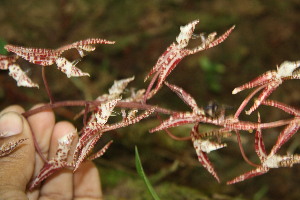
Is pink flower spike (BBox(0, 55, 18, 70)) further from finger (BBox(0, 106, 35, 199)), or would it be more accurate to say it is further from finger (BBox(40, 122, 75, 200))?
finger (BBox(40, 122, 75, 200))

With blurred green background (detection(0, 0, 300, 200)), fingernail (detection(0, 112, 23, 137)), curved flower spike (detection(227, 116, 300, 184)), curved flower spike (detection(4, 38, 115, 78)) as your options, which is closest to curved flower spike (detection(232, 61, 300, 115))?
curved flower spike (detection(227, 116, 300, 184))

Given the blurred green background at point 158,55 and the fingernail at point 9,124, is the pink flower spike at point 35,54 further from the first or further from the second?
the blurred green background at point 158,55

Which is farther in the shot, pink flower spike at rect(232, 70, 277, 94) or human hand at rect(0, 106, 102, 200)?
human hand at rect(0, 106, 102, 200)

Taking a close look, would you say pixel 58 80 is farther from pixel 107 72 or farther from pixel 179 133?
pixel 179 133

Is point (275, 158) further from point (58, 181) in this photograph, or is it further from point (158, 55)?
point (158, 55)

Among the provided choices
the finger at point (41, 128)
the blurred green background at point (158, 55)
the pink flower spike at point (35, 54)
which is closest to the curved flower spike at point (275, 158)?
the pink flower spike at point (35, 54)

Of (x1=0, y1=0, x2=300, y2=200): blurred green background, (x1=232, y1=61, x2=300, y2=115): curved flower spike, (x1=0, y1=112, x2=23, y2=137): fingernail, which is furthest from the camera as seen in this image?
(x1=0, y1=0, x2=300, y2=200): blurred green background

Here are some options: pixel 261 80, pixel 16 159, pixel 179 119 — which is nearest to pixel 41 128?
pixel 16 159

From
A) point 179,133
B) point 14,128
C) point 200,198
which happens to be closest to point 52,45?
point 179,133
